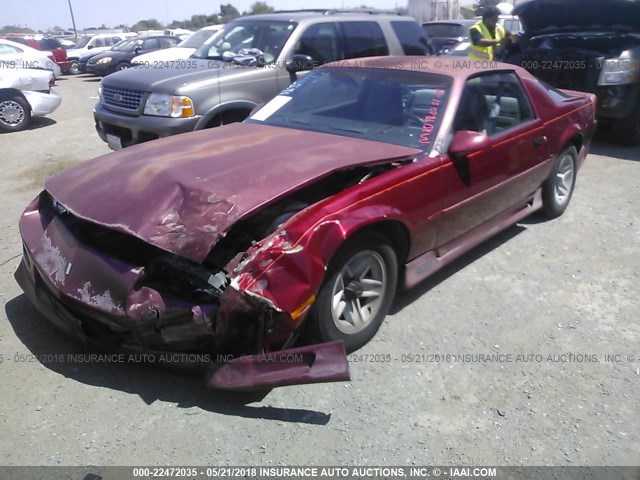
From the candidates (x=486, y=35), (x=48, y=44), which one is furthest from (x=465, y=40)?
(x=48, y=44)

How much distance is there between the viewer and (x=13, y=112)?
384 inches

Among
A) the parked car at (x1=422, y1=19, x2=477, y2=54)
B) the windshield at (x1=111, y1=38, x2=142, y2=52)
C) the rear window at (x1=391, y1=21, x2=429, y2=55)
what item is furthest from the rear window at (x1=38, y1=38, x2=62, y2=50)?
the rear window at (x1=391, y1=21, x2=429, y2=55)

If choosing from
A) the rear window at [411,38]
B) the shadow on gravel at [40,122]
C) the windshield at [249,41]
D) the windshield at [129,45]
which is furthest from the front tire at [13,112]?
the windshield at [129,45]

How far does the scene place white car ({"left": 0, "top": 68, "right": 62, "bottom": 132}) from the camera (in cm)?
971

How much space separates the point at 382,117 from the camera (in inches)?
152

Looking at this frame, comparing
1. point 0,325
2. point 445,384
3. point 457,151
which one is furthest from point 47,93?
point 445,384

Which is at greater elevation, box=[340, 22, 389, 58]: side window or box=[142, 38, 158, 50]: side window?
box=[340, 22, 389, 58]: side window

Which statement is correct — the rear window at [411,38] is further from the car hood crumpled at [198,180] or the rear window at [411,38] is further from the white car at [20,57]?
the white car at [20,57]

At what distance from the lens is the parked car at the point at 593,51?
734 centimetres

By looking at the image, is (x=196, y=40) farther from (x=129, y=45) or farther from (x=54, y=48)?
(x=54, y=48)

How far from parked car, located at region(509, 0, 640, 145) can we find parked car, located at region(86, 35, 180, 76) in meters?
12.6

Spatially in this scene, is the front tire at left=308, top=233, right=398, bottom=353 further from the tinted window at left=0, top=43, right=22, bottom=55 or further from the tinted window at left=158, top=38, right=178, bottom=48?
the tinted window at left=158, top=38, right=178, bottom=48

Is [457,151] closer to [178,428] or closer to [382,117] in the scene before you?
[382,117]

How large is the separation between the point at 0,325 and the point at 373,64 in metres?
3.21
